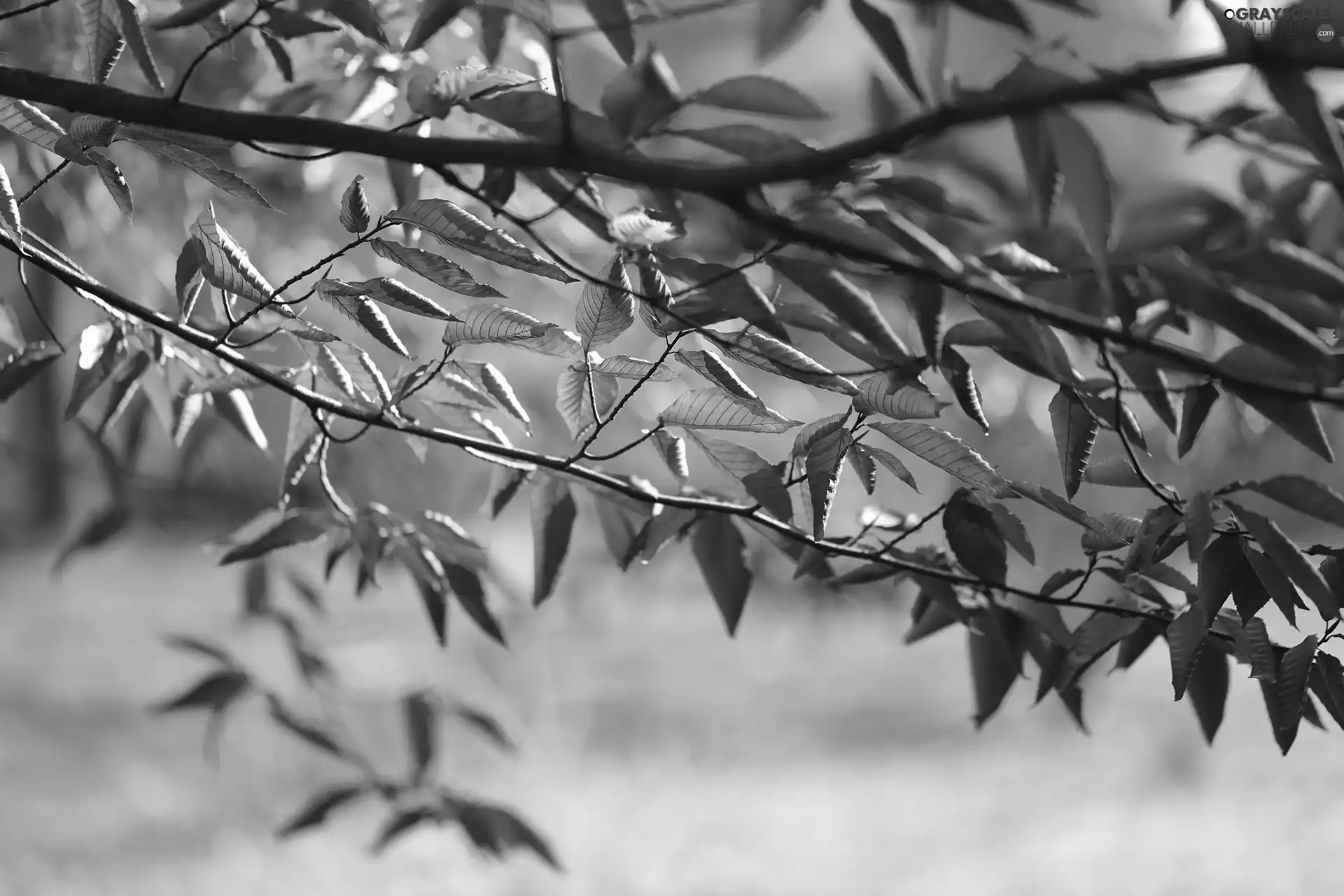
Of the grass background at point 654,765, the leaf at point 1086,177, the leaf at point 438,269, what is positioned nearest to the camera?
the leaf at point 1086,177

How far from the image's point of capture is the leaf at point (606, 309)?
1.22 ft

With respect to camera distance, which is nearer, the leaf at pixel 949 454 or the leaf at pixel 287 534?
the leaf at pixel 949 454

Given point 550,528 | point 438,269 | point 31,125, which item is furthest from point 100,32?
point 550,528

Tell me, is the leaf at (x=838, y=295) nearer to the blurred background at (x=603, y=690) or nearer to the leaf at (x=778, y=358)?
the leaf at (x=778, y=358)

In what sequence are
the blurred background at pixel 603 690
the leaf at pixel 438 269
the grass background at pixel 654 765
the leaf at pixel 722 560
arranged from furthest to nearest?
the grass background at pixel 654 765 → the blurred background at pixel 603 690 → the leaf at pixel 722 560 → the leaf at pixel 438 269

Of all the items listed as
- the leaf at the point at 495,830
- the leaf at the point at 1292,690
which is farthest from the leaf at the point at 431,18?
the leaf at the point at 495,830

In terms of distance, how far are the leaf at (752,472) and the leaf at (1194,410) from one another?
0.47ft

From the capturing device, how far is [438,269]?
371 mm

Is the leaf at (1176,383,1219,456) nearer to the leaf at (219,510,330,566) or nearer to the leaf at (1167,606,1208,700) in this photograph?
the leaf at (1167,606,1208,700)

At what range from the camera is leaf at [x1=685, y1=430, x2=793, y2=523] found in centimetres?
39

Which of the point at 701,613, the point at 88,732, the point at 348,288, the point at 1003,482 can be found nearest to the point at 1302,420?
the point at 1003,482

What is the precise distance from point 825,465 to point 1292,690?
193 millimetres

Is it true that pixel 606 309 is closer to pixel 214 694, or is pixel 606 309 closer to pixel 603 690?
pixel 214 694

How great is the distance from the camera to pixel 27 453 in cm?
99
